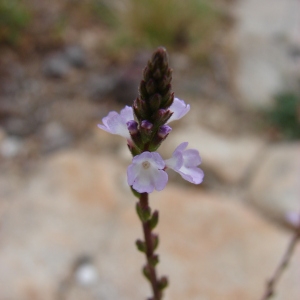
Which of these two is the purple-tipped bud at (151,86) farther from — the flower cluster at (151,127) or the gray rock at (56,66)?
the gray rock at (56,66)

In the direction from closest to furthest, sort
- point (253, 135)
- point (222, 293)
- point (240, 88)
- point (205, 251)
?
1. point (222, 293)
2. point (205, 251)
3. point (253, 135)
4. point (240, 88)

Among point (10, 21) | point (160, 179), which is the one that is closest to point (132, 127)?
point (160, 179)

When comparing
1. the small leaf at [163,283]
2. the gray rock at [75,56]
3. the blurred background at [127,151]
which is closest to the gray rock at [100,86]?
the blurred background at [127,151]

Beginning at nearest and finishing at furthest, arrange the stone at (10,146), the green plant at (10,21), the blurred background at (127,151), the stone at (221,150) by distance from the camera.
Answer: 1. the blurred background at (127,151)
2. the stone at (221,150)
3. the stone at (10,146)
4. the green plant at (10,21)

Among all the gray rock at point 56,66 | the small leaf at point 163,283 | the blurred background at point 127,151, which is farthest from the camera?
the gray rock at point 56,66

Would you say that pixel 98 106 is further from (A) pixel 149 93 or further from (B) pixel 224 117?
(A) pixel 149 93

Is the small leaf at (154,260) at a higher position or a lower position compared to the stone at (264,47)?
lower

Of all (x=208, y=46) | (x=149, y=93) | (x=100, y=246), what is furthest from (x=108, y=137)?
(x=149, y=93)

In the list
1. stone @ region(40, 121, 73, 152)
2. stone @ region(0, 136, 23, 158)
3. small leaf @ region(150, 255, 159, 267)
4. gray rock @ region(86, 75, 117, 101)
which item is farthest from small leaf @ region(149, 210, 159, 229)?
gray rock @ region(86, 75, 117, 101)
